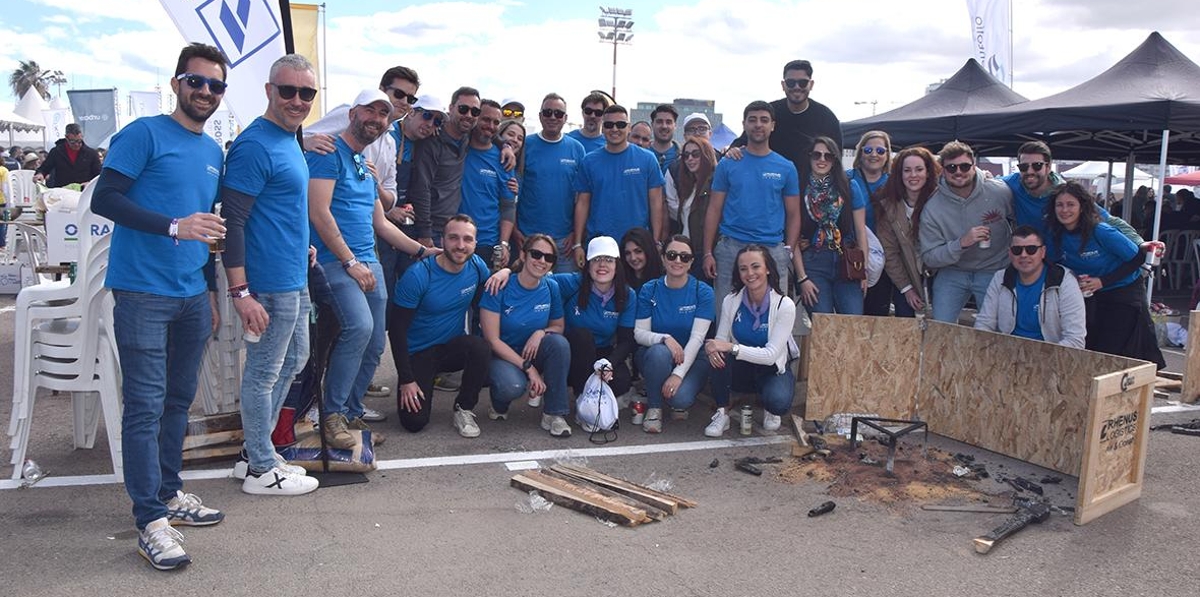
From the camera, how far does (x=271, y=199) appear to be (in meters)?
3.94

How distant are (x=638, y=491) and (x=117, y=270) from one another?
2574 mm

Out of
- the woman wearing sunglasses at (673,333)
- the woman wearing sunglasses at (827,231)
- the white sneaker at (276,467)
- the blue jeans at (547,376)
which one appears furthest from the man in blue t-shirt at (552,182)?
the white sneaker at (276,467)

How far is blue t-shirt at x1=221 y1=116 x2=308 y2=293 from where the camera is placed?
3.81 meters

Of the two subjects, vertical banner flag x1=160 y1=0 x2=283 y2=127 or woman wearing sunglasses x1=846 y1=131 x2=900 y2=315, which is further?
woman wearing sunglasses x1=846 y1=131 x2=900 y2=315

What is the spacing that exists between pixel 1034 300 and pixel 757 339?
1.74 metres

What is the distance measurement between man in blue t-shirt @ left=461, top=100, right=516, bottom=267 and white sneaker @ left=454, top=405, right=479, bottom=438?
1348 millimetres

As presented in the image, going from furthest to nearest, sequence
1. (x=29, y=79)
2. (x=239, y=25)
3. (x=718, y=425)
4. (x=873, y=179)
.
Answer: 1. (x=29, y=79)
2. (x=873, y=179)
3. (x=718, y=425)
4. (x=239, y=25)

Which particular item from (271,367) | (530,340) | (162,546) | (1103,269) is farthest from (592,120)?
(162,546)

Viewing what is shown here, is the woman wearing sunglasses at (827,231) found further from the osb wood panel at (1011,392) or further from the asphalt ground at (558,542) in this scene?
the asphalt ground at (558,542)

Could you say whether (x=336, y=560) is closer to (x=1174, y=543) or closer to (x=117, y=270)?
(x=117, y=270)

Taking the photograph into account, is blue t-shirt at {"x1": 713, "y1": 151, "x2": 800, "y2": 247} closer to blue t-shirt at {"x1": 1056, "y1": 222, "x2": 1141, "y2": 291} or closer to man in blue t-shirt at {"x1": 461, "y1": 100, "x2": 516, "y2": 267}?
man in blue t-shirt at {"x1": 461, "y1": 100, "x2": 516, "y2": 267}

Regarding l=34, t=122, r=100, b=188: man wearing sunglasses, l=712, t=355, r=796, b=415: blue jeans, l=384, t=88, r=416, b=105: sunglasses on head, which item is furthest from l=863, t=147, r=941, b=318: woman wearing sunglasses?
l=34, t=122, r=100, b=188: man wearing sunglasses

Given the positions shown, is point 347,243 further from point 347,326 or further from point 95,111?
point 95,111

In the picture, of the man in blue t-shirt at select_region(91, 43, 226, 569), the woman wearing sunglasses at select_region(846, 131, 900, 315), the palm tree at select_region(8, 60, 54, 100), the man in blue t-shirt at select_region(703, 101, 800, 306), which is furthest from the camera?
the palm tree at select_region(8, 60, 54, 100)
